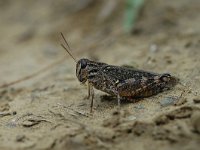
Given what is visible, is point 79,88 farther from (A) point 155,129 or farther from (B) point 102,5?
(B) point 102,5

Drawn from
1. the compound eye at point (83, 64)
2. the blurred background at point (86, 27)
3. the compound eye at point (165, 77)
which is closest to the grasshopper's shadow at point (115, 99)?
the compound eye at point (165, 77)

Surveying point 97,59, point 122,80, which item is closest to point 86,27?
point 97,59

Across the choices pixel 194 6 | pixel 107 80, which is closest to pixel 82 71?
pixel 107 80

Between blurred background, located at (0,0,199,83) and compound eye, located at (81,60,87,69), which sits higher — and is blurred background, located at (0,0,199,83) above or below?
Result: above

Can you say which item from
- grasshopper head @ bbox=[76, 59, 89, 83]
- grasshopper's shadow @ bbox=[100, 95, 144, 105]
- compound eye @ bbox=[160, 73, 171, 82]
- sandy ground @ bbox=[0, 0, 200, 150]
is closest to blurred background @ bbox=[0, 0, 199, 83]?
sandy ground @ bbox=[0, 0, 200, 150]

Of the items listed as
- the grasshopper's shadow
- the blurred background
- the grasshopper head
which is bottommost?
the grasshopper's shadow

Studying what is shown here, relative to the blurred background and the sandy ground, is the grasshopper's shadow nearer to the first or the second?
the sandy ground

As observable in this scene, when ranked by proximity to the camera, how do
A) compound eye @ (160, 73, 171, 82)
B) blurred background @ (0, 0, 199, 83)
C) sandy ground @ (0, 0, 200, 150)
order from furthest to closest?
1. blurred background @ (0, 0, 199, 83)
2. compound eye @ (160, 73, 171, 82)
3. sandy ground @ (0, 0, 200, 150)
